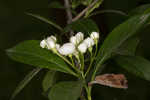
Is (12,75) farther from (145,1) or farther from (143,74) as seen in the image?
(143,74)

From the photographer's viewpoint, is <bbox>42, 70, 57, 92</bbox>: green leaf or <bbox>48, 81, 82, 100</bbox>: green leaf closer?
<bbox>48, 81, 82, 100</bbox>: green leaf

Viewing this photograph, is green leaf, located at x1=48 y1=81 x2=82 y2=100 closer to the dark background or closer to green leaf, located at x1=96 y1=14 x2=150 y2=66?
green leaf, located at x1=96 y1=14 x2=150 y2=66

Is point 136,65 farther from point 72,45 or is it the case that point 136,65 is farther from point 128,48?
point 72,45

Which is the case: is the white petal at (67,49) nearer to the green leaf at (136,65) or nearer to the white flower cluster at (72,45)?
the white flower cluster at (72,45)

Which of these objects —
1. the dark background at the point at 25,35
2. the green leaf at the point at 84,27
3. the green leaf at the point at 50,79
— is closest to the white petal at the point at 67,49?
the green leaf at the point at 84,27

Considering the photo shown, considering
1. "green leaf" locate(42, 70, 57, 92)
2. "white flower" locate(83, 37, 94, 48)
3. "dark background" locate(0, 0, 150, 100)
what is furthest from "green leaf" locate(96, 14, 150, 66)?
"dark background" locate(0, 0, 150, 100)

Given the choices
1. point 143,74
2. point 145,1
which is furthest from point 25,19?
point 143,74

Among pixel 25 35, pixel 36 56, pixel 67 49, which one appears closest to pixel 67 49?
pixel 67 49
